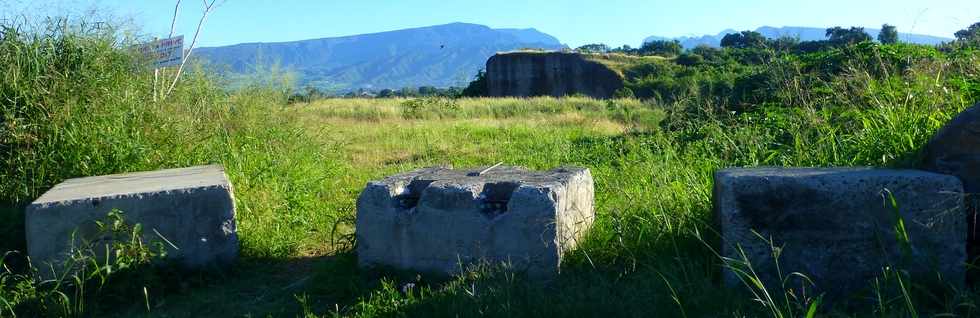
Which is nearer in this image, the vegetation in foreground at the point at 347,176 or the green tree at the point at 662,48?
the vegetation in foreground at the point at 347,176

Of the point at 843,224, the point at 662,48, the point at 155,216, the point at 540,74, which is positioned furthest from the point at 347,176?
the point at 662,48

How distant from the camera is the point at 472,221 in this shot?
4062 millimetres

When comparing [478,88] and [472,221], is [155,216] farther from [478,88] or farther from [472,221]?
[478,88]

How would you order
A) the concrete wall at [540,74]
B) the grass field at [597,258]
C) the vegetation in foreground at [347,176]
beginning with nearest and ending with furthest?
the grass field at [597,258], the vegetation in foreground at [347,176], the concrete wall at [540,74]

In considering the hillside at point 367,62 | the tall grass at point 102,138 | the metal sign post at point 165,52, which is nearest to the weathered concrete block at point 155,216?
the tall grass at point 102,138

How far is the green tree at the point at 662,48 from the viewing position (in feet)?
160

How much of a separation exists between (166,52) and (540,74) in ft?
141

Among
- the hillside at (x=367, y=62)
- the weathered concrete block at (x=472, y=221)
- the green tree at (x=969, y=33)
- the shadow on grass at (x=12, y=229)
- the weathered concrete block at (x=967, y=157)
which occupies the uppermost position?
the green tree at (x=969, y=33)

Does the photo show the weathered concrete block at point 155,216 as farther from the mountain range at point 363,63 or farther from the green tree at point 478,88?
the green tree at point 478,88

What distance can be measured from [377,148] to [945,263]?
9.02 meters

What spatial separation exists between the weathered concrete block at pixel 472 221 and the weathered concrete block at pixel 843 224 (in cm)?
88

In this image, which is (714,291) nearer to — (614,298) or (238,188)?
(614,298)

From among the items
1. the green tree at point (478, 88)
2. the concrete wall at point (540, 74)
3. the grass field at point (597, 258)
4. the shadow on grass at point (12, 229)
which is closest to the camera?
the grass field at point (597, 258)

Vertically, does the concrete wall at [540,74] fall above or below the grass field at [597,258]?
below
